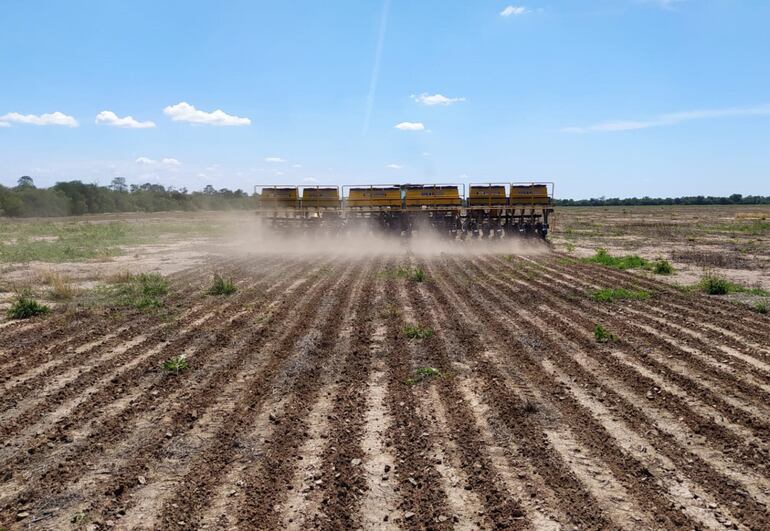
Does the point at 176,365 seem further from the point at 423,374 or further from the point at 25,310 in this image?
the point at 25,310

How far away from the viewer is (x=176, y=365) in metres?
6.94

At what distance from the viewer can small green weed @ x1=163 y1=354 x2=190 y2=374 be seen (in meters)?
6.87

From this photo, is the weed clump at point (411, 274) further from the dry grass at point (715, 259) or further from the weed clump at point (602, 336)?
the dry grass at point (715, 259)

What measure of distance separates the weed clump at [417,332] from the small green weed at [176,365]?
3.45 m

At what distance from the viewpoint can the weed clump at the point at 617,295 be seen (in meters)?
11.8

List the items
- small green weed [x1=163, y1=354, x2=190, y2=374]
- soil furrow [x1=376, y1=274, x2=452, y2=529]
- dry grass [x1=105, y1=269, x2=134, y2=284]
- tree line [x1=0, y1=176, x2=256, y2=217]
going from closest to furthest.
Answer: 1. soil furrow [x1=376, y1=274, x2=452, y2=529]
2. small green weed [x1=163, y1=354, x2=190, y2=374]
3. dry grass [x1=105, y1=269, x2=134, y2=284]
4. tree line [x1=0, y1=176, x2=256, y2=217]

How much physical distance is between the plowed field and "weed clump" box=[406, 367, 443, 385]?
1.4 inches

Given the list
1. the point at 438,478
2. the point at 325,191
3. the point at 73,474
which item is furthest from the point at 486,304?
the point at 325,191

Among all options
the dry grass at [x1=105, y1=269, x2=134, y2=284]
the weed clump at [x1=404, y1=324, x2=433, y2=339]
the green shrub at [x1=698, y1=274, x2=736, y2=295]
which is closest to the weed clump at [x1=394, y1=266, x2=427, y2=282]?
the weed clump at [x1=404, y1=324, x2=433, y2=339]

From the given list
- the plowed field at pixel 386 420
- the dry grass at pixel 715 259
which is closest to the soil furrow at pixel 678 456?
the plowed field at pixel 386 420

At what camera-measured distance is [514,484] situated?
4.12 m

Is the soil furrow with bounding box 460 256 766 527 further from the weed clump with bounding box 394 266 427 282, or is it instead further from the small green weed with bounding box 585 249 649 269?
the small green weed with bounding box 585 249 649 269

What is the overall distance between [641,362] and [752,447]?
248 cm

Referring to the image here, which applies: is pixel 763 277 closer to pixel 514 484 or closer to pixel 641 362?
pixel 641 362
